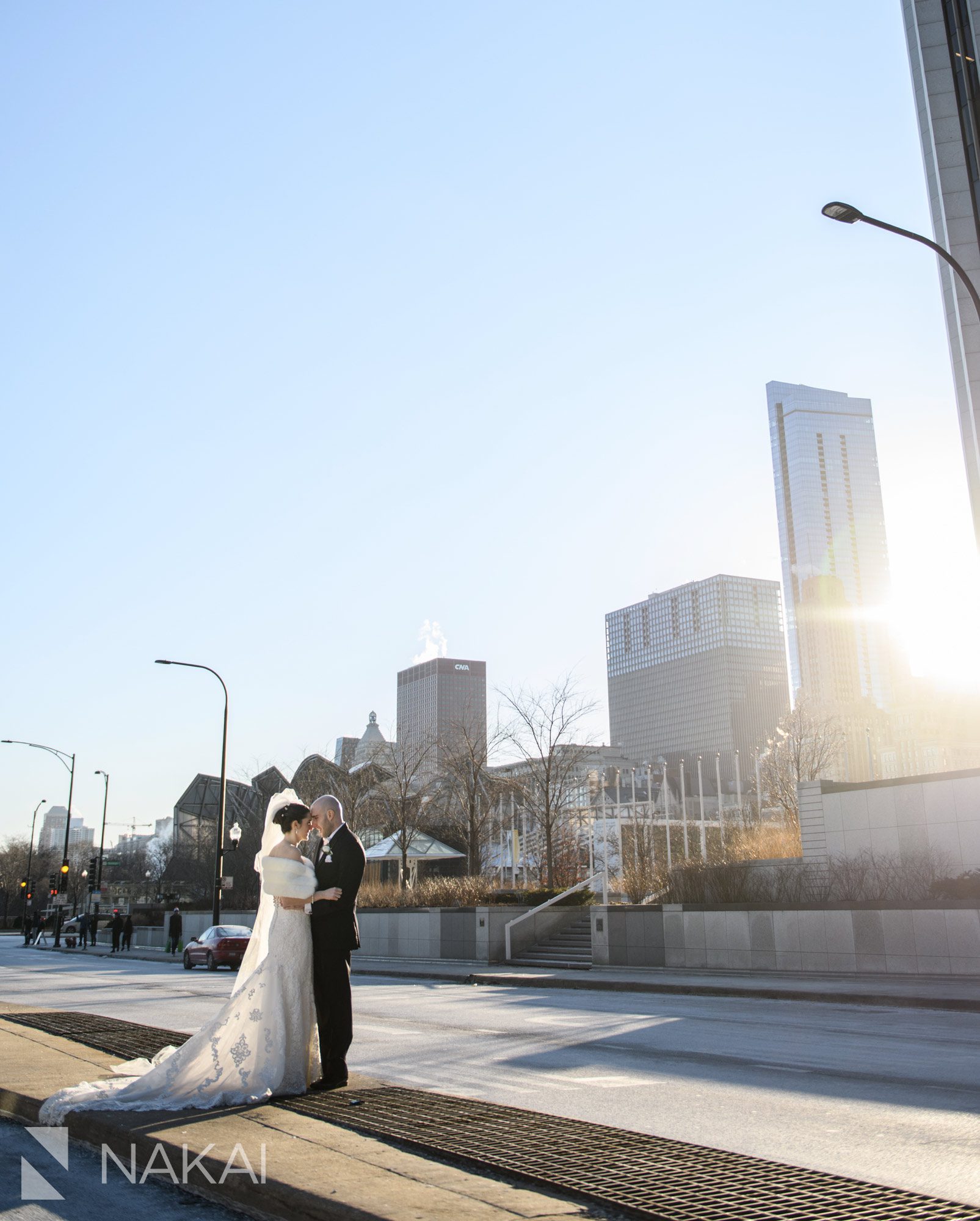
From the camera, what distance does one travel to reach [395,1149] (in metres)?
5.36

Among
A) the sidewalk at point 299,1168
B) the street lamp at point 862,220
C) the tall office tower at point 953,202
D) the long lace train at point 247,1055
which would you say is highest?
the tall office tower at point 953,202

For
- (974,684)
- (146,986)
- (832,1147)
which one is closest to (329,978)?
(832,1147)

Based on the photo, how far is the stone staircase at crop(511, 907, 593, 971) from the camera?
27.5 meters

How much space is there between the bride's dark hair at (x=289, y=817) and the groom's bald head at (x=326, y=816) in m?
0.11

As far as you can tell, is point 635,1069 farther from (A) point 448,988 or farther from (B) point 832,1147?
(A) point 448,988

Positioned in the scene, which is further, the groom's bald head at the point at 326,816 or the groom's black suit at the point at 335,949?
the groom's bald head at the point at 326,816

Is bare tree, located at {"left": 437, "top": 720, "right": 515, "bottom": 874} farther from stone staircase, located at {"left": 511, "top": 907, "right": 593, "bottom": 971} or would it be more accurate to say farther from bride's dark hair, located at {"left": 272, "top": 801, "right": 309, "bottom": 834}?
bride's dark hair, located at {"left": 272, "top": 801, "right": 309, "bottom": 834}

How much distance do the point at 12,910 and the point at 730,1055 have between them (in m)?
150

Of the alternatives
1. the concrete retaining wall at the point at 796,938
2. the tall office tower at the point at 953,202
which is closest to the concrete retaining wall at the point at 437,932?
the concrete retaining wall at the point at 796,938

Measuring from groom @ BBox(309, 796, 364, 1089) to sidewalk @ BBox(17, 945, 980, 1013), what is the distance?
11.3 m

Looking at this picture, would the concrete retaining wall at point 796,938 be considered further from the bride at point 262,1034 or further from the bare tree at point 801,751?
the bare tree at point 801,751

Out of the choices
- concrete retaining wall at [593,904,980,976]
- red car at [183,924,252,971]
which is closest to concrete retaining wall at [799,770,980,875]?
concrete retaining wall at [593,904,980,976]

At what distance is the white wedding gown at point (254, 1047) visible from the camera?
6539 mm

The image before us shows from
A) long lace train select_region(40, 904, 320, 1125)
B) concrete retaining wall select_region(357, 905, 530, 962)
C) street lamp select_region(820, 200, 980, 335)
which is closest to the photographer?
long lace train select_region(40, 904, 320, 1125)
